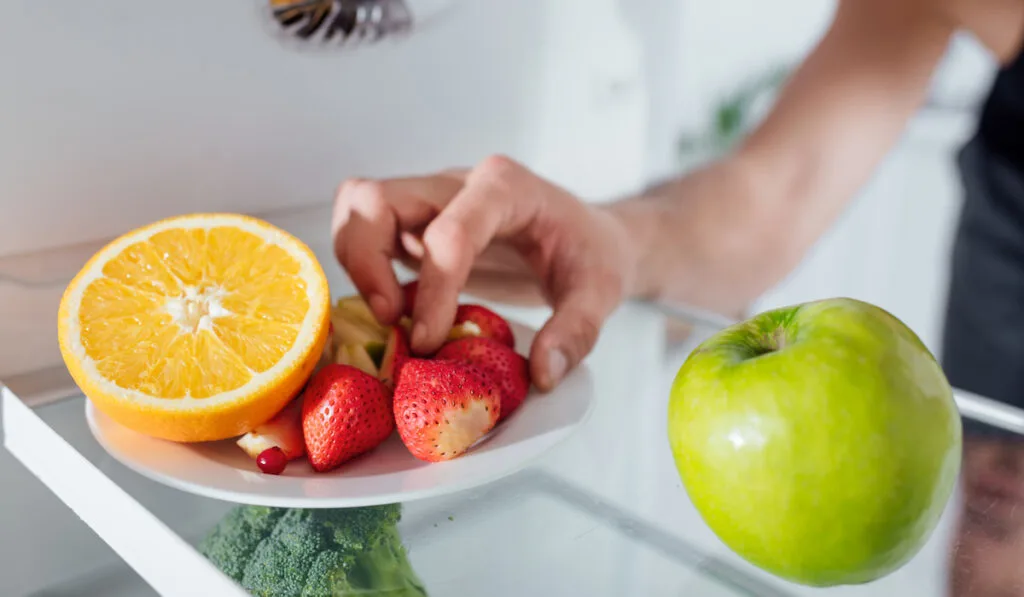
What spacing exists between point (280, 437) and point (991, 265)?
1.09m

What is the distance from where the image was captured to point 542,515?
540 millimetres

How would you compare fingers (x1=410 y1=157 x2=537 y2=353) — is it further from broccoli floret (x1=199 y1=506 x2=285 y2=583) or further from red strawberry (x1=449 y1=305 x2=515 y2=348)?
broccoli floret (x1=199 y1=506 x2=285 y2=583)

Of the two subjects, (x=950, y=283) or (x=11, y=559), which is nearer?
(x=11, y=559)

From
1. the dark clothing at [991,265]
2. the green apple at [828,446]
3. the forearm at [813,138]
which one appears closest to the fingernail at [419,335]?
the green apple at [828,446]

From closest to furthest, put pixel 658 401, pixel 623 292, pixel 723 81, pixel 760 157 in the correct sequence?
1. pixel 658 401
2. pixel 623 292
3. pixel 760 157
4. pixel 723 81

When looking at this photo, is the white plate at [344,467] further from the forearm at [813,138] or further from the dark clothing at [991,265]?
the dark clothing at [991,265]

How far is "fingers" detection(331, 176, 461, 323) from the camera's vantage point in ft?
2.28

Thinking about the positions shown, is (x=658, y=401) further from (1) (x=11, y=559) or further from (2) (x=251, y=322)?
(1) (x=11, y=559)

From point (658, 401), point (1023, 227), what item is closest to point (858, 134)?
point (1023, 227)

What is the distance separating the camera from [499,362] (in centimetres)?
61

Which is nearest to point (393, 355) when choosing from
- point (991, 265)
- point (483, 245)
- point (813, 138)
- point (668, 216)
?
point (483, 245)

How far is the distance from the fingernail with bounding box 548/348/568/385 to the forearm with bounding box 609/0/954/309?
492 mm

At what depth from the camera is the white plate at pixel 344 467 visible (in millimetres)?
482

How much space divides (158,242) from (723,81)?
333cm
